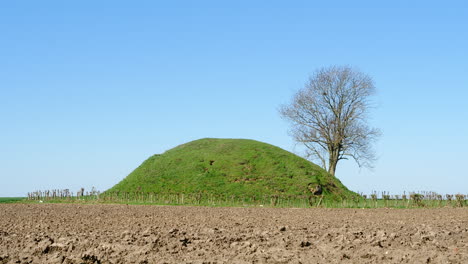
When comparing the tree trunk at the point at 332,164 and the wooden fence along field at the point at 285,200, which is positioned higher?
the tree trunk at the point at 332,164

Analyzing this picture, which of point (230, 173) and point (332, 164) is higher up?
point (332, 164)

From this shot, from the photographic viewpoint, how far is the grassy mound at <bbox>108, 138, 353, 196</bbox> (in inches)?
1785

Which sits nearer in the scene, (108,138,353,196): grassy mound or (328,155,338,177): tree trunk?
(108,138,353,196): grassy mound

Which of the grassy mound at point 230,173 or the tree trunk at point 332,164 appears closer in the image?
the grassy mound at point 230,173

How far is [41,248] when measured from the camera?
13.4m

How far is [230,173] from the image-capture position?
1887 inches

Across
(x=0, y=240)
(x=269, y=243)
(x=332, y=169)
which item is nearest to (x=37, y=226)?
(x=0, y=240)

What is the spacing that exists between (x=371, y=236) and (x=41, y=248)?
30.2 feet

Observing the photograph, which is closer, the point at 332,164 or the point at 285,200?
the point at 285,200

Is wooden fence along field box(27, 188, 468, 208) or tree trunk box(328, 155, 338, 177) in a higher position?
tree trunk box(328, 155, 338, 177)

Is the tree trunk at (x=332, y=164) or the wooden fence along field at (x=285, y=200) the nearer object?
the wooden fence along field at (x=285, y=200)

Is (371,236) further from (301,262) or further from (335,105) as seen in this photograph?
(335,105)

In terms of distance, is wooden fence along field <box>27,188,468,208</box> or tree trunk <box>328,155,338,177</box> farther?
tree trunk <box>328,155,338,177</box>

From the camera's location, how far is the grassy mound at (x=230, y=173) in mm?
45344
